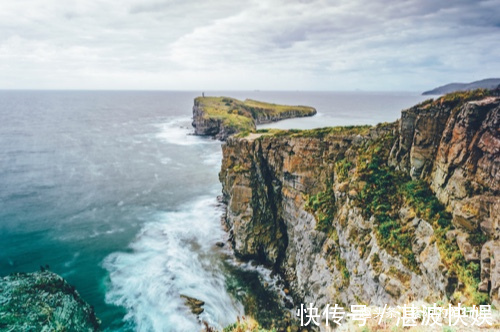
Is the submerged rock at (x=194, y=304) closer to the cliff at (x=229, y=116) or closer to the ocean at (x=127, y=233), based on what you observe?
the ocean at (x=127, y=233)

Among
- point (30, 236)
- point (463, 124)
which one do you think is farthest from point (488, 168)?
point (30, 236)

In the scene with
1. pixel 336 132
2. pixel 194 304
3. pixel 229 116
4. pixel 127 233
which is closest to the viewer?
pixel 194 304

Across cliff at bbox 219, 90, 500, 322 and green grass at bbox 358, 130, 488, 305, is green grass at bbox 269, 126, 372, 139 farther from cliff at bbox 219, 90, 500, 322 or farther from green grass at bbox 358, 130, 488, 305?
green grass at bbox 358, 130, 488, 305

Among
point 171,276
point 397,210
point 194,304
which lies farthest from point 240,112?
point 397,210

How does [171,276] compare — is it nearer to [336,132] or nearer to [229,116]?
[336,132]

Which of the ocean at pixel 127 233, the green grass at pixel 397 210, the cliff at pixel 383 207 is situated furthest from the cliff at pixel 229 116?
the green grass at pixel 397 210

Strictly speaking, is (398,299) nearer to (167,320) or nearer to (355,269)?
(355,269)
